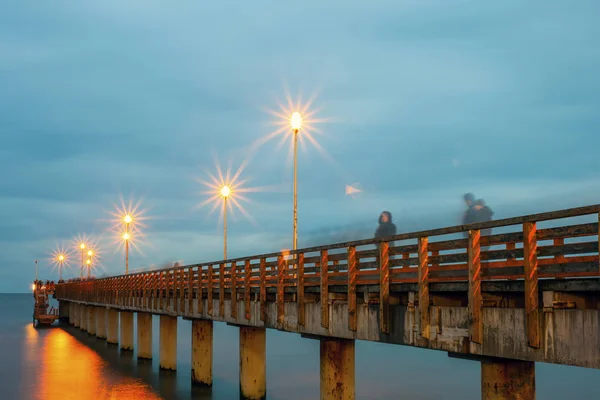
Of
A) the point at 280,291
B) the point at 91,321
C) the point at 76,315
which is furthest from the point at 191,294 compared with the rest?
the point at 76,315

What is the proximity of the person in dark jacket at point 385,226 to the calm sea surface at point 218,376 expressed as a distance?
15.9 m

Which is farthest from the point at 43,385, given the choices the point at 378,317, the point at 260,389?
the point at 378,317

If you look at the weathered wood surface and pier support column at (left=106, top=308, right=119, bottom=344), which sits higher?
the weathered wood surface

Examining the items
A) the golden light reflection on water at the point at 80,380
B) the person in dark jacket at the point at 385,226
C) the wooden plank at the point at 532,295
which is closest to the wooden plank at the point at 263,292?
the person in dark jacket at the point at 385,226

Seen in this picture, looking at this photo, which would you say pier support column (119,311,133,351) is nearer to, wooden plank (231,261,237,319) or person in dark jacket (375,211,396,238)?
wooden plank (231,261,237,319)

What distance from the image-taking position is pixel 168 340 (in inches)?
1571

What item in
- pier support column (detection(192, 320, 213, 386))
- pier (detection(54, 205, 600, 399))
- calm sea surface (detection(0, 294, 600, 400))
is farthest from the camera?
calm sea surface (detection(0, 294, 600, 400))

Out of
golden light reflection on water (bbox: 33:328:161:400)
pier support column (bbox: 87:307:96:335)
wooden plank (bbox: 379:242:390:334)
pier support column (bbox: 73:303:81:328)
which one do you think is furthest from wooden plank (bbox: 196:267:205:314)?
pier support column (bbox: 73:303:81:328)

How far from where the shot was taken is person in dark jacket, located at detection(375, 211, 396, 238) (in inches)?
756

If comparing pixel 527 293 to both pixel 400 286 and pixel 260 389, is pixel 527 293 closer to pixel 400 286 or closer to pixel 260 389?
pixel 400 286

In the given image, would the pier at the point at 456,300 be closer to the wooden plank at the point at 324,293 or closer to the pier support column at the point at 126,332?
the wooden plank at the point at 324,293

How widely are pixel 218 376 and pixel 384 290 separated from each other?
31.8m

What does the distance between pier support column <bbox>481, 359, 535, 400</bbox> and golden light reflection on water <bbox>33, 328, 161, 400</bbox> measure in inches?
919

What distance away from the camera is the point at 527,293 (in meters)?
11.4
